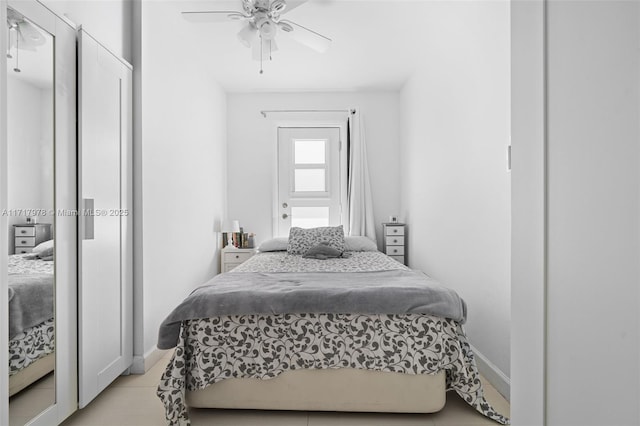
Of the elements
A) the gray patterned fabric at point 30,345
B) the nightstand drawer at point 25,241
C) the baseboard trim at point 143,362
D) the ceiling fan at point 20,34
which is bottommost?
the baseboard trim at point 143,362

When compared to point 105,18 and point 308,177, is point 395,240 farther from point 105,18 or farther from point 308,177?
point 105,18

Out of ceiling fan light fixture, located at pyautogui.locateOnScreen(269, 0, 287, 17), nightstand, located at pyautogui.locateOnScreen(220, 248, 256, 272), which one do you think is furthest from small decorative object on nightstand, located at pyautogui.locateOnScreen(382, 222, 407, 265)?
ceiling fan light fixture, located at pyautogui.locateOnScreen(269, 0, 287, 17)

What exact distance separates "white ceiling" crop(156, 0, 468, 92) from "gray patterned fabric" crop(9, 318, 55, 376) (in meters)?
2.24

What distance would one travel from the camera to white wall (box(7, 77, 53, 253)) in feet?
5.15

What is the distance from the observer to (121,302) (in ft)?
8.16

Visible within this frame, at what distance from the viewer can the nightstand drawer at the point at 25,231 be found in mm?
1614

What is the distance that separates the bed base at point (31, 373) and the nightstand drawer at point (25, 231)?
552mm

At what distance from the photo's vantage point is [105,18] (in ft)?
7.85

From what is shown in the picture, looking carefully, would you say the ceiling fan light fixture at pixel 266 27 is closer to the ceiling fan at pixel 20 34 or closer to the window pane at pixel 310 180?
the ceiling fan at pixel 20 34

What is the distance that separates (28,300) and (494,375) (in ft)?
8.07

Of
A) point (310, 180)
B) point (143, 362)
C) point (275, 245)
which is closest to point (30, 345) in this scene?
point (143, 362)

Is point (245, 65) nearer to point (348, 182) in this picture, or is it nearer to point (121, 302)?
point (348, 182)

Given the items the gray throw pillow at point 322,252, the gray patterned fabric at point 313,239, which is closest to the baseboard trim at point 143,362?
the gray throw pillow at point 322,252

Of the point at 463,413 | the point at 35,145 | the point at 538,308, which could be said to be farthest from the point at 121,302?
the point at 538,308
